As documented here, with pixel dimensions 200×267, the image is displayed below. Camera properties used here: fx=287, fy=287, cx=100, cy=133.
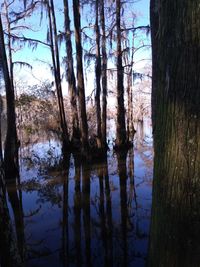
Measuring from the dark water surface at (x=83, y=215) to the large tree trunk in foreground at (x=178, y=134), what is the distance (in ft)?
6.77

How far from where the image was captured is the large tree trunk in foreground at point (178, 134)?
4.77 feet

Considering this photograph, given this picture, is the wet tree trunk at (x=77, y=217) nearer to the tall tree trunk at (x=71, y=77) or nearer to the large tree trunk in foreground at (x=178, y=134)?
the large tree trunk in foreground at (x=178, y=134)

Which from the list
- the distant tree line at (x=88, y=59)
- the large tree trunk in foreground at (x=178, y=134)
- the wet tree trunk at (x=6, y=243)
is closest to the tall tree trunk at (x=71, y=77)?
the distant tree line at (x=88, y=59)

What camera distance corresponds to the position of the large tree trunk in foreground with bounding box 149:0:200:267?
145 centimetres

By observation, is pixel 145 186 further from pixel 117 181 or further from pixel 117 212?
pixel 117 212

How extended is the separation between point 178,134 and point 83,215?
401 centimetres

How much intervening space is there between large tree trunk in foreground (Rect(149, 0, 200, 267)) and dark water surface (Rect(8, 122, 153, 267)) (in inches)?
81.2

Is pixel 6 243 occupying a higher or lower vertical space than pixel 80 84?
lower

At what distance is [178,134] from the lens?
5.06ft

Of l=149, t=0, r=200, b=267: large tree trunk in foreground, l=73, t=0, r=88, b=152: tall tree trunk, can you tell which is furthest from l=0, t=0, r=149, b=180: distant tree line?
l=149, t=0, r=200, b=267: large tree trunk in foreground

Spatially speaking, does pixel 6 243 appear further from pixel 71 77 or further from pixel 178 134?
pixel 71 77

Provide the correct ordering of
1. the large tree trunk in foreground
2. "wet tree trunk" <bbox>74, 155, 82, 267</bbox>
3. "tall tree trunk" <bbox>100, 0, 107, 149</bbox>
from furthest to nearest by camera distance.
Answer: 1. "tall tree trunk" <bbox>100, 0, 107, 149</bbox>
2. "wet tree trunk" <bbox>74, 155, 82, 267</bbox>
3. the large tree trunk in foreground

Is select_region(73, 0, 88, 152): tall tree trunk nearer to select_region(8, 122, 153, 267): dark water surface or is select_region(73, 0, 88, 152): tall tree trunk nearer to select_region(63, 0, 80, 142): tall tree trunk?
select_region(8, 122, 153, 267): dark water surface

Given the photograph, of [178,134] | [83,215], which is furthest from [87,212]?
[178,134]
